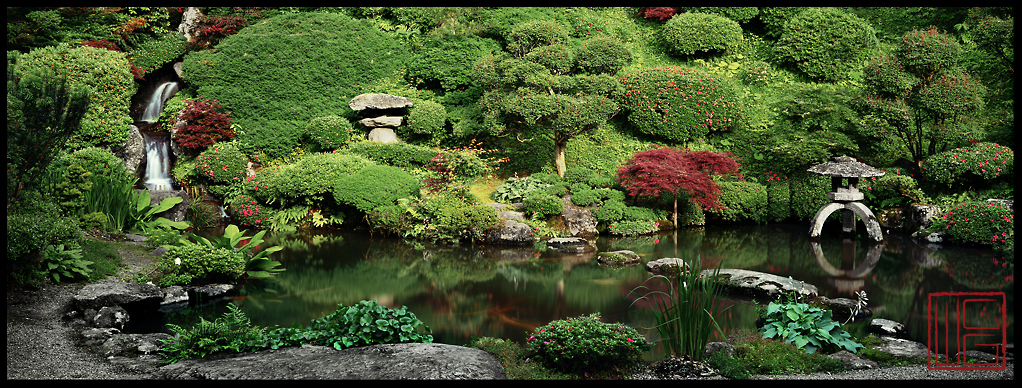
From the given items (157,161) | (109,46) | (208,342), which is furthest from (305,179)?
(208,342)

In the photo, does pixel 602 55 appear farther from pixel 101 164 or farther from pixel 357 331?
pixel 357 331

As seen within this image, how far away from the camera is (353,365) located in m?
6.70

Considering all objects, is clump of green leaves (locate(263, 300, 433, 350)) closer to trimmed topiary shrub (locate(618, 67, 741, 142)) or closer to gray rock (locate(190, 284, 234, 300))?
gray rock (locate(190, 284, 234, 300))

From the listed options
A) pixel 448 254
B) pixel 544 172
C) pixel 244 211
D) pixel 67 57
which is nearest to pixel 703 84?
pixel 544 172

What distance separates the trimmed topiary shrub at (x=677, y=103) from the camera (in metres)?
19.7

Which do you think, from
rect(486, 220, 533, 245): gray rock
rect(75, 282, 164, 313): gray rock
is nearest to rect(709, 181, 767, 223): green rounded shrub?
rect(486, 220, 533, 245): gray rock

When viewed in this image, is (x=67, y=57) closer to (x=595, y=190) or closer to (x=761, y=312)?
(x=595, y=190)

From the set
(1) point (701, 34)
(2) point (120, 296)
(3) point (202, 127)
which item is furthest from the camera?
(1) point (701, 34)

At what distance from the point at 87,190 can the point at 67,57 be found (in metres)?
7.94

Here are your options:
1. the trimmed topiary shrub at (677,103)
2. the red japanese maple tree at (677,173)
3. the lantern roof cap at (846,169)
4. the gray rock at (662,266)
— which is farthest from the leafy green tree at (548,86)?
the gray rock at (662,266)

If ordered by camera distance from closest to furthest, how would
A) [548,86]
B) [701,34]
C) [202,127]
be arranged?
[548,86] < [202,127] < [701,34]

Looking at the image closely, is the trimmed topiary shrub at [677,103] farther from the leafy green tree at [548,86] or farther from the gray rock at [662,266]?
the gray rock at [662,266]

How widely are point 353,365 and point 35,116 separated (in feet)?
16.0

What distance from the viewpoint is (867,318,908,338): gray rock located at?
8.59 m
